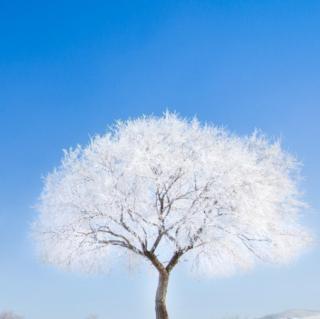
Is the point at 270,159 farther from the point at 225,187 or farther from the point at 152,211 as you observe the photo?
the point at 152,211

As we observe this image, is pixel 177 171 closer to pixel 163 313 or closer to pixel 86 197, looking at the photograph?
pixel 86 197

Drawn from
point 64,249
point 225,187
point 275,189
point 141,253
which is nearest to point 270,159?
point 275,189

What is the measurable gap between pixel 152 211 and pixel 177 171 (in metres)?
2.30

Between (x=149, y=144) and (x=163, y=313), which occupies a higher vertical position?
(x=149, y=144)

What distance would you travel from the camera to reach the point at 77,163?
2412cm

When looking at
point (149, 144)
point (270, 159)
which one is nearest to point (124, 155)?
point (149, 144)

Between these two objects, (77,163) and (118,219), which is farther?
(77,163)

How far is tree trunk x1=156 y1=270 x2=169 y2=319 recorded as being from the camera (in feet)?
72.7

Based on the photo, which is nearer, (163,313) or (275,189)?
(163,313)

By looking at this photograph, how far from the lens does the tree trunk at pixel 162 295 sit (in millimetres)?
22156

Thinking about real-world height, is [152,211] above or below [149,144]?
below

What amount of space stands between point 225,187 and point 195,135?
3527mm

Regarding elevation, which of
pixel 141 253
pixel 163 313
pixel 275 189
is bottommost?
pixel 163 313

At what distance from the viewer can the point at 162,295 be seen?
22.4 m
